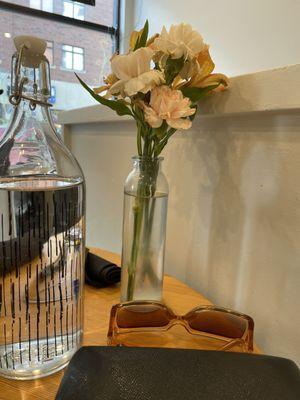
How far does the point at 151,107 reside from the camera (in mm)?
360

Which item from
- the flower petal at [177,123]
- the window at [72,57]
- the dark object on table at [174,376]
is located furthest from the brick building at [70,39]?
the dark object on table at [174,376]

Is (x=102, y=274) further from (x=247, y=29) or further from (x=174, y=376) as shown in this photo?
(x=247, y=29)

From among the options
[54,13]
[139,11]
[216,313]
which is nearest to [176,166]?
[216,313]

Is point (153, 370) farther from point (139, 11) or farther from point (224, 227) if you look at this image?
point (139, 11)

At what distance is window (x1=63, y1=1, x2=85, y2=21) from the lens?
1.56 m

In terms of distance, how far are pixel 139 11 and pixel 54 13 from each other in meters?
0.41

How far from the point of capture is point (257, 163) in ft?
1.38

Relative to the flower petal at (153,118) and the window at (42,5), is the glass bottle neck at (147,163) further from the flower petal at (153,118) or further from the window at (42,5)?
the window at (42,5)

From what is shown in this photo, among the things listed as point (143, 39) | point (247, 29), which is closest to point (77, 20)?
point (247, 29)

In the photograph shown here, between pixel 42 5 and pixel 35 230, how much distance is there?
1.60 metres

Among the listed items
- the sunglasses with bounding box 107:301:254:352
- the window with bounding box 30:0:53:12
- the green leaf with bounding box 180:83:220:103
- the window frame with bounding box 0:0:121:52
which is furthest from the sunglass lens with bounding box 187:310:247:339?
the window with bounding box 30:0:53:12

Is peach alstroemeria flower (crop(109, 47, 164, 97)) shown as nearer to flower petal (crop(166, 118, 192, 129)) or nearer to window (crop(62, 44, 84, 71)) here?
flower petal (crop(166, 118, 192, 129))

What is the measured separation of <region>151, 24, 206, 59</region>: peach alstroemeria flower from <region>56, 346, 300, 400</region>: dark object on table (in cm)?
30

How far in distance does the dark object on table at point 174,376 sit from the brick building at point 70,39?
4.71ft
